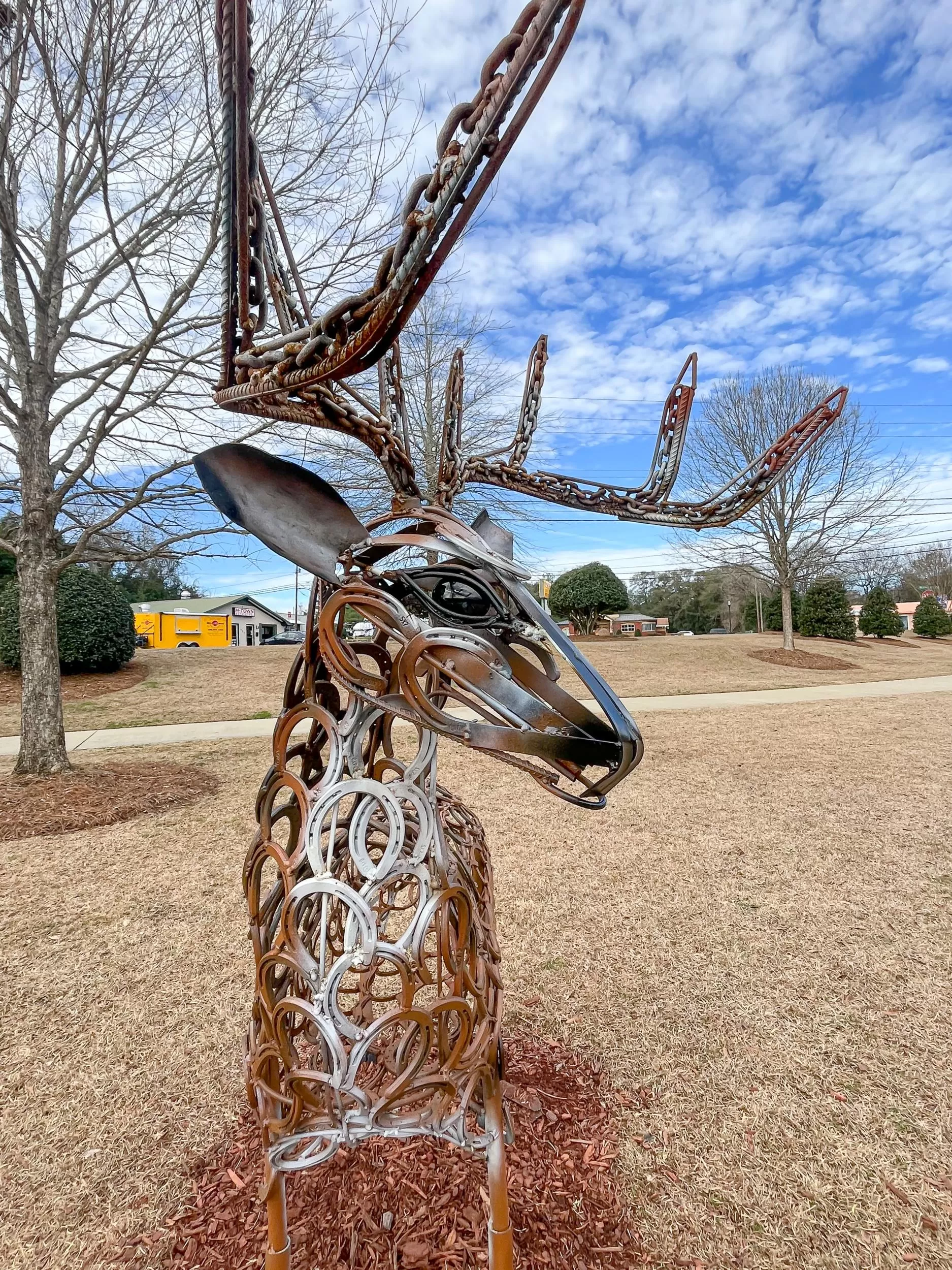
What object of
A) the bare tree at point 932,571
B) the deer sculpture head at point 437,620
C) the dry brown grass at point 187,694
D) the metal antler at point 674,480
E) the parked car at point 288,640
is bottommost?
the dry brown grass at point 187,694

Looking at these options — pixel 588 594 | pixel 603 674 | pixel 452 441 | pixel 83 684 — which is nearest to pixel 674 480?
pixel 452 441

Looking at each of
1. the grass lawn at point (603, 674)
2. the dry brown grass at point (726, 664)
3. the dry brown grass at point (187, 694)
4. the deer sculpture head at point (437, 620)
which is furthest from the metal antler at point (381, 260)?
the dry brown grass at point (726, 664)

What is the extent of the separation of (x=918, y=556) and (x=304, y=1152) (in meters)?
48.4

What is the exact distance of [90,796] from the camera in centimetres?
584

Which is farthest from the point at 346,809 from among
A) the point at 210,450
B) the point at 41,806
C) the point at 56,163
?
the point at 56,163

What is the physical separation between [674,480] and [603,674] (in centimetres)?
1381

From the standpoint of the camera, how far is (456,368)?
2635 mm

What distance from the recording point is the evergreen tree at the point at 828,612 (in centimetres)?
2283

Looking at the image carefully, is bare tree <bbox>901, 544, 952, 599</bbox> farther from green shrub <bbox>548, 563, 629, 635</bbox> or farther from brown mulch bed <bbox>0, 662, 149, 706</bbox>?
brown mulch bed <bbox>0, 662, 149, 706</bbox>

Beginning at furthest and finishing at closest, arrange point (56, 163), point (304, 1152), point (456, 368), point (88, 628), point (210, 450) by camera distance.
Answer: point (88, 628) < point (56, 163) < point (456, 368) < point (304, 1152) < point (210, 450)

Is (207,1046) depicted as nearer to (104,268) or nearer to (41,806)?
(41,806)

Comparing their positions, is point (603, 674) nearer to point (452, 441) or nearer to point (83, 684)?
point (83, 684)

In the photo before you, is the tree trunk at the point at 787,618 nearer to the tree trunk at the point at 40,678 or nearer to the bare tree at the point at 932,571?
the tree trunk at the point at 40,678

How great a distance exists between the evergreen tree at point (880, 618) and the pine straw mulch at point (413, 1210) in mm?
29475
